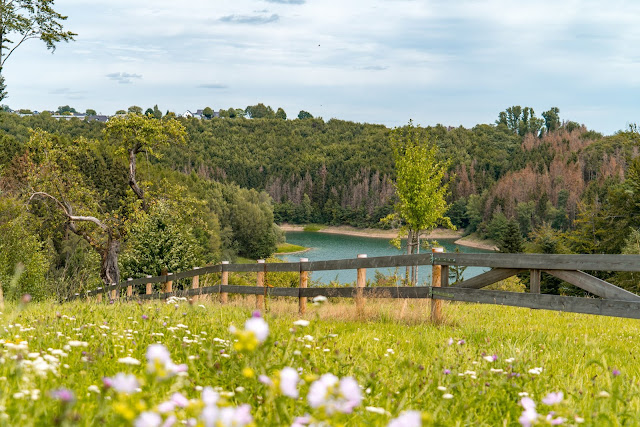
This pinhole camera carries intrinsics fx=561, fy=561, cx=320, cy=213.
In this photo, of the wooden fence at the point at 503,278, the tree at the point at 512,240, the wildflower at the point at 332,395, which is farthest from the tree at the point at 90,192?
the tree at the point at 512,240

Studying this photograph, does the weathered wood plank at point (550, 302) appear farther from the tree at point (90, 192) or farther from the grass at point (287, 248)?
the grass at point (287, 248)

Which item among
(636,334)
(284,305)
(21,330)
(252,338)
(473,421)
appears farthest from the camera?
(284,305)

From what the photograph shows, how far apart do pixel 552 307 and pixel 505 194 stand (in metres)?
134

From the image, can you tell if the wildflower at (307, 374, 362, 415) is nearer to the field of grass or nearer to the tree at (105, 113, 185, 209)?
the field of grass

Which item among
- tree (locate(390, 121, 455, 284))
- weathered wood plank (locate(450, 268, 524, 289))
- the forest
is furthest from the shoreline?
weathered wood plank (locate(450, 268, 524, 289))

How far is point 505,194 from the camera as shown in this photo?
133625 millimetres

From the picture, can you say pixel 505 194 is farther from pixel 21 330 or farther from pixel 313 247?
pixel 21 330

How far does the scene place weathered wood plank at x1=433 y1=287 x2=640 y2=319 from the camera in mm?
5793

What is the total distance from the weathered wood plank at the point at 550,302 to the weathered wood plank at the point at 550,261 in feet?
1.13

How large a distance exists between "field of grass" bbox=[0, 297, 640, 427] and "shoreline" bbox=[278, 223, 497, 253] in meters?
79.8

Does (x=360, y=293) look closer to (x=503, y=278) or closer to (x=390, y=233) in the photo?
(x=503, y=278)

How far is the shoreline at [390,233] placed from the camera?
104062mm

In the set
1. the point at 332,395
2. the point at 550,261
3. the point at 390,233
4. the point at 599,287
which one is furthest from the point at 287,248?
the point at 332,395

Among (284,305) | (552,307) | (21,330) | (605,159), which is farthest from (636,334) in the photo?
(605,159)
